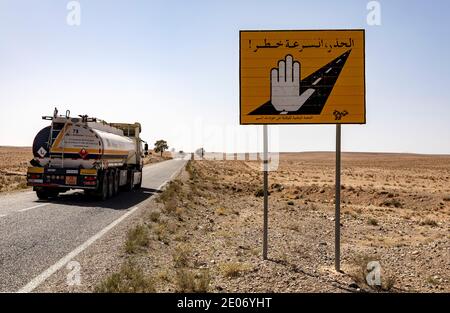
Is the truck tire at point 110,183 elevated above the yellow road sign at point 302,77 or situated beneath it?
situated beneath

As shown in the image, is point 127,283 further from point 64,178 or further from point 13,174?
point 13,174

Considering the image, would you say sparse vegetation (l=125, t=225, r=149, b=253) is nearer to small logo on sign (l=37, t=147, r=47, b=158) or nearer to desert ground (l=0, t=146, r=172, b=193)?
small logo on sign (l=37, t=147, r=47, b=158)

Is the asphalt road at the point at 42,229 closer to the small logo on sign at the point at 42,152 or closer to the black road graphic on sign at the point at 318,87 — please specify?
the small logo on sign at the point at 42,152

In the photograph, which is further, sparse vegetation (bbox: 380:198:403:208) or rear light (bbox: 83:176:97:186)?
sparse vegetation (bbox: 380:198:403:208)

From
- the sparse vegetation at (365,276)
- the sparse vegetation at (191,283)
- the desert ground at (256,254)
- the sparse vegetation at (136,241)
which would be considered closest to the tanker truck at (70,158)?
the desert ground at (256,254)

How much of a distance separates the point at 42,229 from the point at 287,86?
→ 6.91 meters

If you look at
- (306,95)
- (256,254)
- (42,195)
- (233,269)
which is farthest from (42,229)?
(42,195)

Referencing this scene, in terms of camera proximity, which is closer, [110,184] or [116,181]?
[110,184]

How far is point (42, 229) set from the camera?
10945mm

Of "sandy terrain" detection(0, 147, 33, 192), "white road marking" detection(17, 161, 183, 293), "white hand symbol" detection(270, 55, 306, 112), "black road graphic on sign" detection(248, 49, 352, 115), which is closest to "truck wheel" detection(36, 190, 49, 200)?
"sandy terrain" detection(0, 147, 33, 192)

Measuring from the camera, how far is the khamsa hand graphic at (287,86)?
8344 mm

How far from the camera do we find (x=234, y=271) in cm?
743

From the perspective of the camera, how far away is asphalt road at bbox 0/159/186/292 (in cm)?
729
